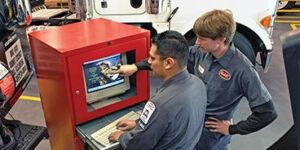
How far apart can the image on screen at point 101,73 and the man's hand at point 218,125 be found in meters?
0.80

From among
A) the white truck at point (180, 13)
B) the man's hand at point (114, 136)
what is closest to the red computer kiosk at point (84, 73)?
the man's hand at point (114, 136)

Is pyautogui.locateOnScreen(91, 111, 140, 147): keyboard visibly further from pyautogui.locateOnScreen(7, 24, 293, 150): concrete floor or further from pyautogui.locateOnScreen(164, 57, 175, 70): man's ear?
pyautogui.locateOnScreen(7, 24, 293, 150): concrete floor

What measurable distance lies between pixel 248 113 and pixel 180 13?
5.55ft

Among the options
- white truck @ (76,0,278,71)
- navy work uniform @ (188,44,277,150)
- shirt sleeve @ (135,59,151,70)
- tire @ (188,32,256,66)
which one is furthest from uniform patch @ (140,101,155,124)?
tire @ (188,32,256,66)

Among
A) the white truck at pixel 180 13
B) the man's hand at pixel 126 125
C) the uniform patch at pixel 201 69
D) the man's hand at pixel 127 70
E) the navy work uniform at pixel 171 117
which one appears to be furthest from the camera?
the white truck at pixel 180 13

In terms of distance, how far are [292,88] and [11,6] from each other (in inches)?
79.9

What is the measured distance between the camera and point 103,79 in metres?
2.32

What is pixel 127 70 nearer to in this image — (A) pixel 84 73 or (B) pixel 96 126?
(A) pixel 84 73

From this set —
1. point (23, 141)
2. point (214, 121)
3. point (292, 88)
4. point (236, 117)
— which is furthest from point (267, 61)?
point (292, 88)

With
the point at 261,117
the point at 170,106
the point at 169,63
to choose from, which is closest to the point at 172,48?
the point at 169,63

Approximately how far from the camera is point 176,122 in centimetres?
185

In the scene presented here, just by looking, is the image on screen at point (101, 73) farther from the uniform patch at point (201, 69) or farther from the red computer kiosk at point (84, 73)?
the uniform patch at point (201, 69)

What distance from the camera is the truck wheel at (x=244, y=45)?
4.55 meters

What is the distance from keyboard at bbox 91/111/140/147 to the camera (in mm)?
2092
